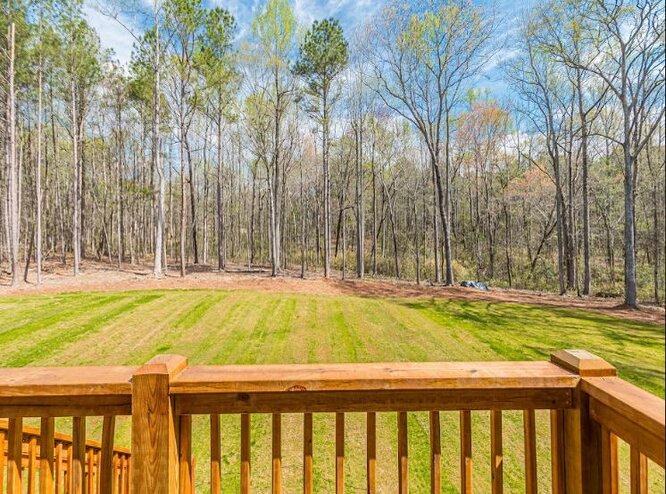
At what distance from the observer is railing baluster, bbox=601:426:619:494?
0.76 m

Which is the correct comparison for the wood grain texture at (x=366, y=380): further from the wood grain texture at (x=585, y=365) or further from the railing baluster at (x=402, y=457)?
the railing baluster at (x=402, y=457)

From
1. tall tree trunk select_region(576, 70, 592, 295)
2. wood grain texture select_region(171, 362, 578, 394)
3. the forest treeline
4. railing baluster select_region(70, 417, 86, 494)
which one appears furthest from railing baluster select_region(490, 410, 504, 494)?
tall tree trunk select_region(576, 70, 592, 295)

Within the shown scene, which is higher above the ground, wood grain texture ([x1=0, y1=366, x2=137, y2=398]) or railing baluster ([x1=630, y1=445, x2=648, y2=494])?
wood grain texture ([x1=0, y1=366, x2=137, y2=398])

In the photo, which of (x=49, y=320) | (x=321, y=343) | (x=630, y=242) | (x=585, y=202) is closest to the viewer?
(x=630, y=242)

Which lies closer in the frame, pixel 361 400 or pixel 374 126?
pixel 361 400

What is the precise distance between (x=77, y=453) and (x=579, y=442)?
1.34 metres

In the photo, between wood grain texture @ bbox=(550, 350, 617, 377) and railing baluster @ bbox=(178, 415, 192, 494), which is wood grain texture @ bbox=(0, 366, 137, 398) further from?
wood grain texture @ bbox=(550, 350, 617, 377)

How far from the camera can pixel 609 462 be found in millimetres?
769

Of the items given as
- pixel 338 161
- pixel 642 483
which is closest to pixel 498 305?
pixel 642 483

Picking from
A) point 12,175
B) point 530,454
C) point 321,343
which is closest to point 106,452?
point 530,454

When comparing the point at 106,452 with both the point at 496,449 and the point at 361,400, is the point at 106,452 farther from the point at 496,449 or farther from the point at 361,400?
the point at 496,449

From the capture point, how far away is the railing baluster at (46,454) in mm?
846

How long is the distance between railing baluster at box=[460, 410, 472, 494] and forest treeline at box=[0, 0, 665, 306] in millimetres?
550

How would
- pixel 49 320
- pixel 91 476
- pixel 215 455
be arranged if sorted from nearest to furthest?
pixel 215 455 → pixel 91 476 → pixel 49 320
